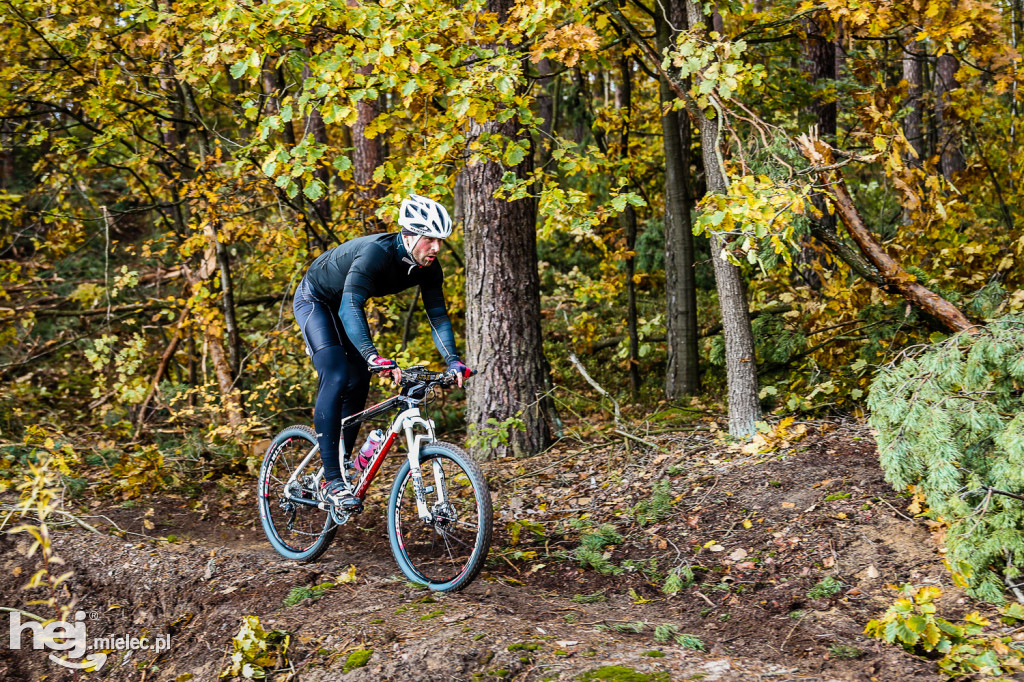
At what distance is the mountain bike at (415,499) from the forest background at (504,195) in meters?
1.91

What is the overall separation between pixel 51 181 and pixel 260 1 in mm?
3927

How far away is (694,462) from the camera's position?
6.10 meters

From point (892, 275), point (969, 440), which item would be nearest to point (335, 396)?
point (969, 440)

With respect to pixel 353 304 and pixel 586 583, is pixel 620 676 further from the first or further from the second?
pixel 353 304

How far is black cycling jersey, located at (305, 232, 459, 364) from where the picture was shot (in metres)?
4.18

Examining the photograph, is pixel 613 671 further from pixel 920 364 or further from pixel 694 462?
pixel 694 462

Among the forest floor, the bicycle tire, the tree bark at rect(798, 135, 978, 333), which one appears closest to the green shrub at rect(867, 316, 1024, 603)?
the forest floor

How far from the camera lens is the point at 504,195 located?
237 inches

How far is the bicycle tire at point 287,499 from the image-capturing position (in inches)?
202

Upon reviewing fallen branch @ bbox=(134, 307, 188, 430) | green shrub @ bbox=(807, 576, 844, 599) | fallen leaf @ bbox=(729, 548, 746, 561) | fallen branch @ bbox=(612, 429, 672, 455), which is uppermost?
fallen branch @ bbox=(134, 307, 188, 430)

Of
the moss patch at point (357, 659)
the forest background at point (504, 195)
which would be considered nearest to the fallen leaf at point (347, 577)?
the moss patch at point (357, 659)

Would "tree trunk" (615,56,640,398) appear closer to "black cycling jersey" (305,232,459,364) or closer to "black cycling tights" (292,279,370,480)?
"black cycling jersey" (305,232,459,364)

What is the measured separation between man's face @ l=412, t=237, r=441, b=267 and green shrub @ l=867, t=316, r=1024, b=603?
276 centimetres

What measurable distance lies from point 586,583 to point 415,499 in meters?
1.26
